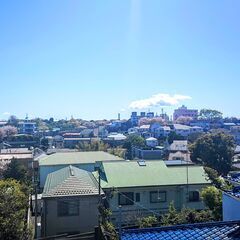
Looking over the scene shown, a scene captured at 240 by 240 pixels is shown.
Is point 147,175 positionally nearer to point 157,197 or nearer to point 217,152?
point 157,197

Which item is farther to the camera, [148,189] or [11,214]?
[148,189]

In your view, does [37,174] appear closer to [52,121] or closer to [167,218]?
[167,218]

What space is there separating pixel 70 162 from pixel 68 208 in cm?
1135

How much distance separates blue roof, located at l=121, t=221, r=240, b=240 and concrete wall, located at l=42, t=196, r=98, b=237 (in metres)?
8.75

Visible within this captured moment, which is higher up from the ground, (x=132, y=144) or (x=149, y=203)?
(x=132, y=144)

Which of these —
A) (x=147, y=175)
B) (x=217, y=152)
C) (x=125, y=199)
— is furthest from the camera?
(x=217, y=152)

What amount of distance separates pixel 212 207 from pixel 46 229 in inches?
301

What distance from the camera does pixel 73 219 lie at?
571 inches

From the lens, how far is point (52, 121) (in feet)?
456

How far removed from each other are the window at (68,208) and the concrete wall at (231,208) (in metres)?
7.97

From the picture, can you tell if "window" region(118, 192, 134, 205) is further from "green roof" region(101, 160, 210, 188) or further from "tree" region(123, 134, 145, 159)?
"tree" region(123, 134, 145, 159)

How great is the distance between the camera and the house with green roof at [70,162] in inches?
979

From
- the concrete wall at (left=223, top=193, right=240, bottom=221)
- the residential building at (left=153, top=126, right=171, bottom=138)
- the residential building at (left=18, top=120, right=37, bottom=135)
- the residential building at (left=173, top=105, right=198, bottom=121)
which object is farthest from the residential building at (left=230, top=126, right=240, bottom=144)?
the concrete wall at (left=223, top=193, right=240, bottom=221)

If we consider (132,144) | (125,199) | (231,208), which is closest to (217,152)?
(125,199)
